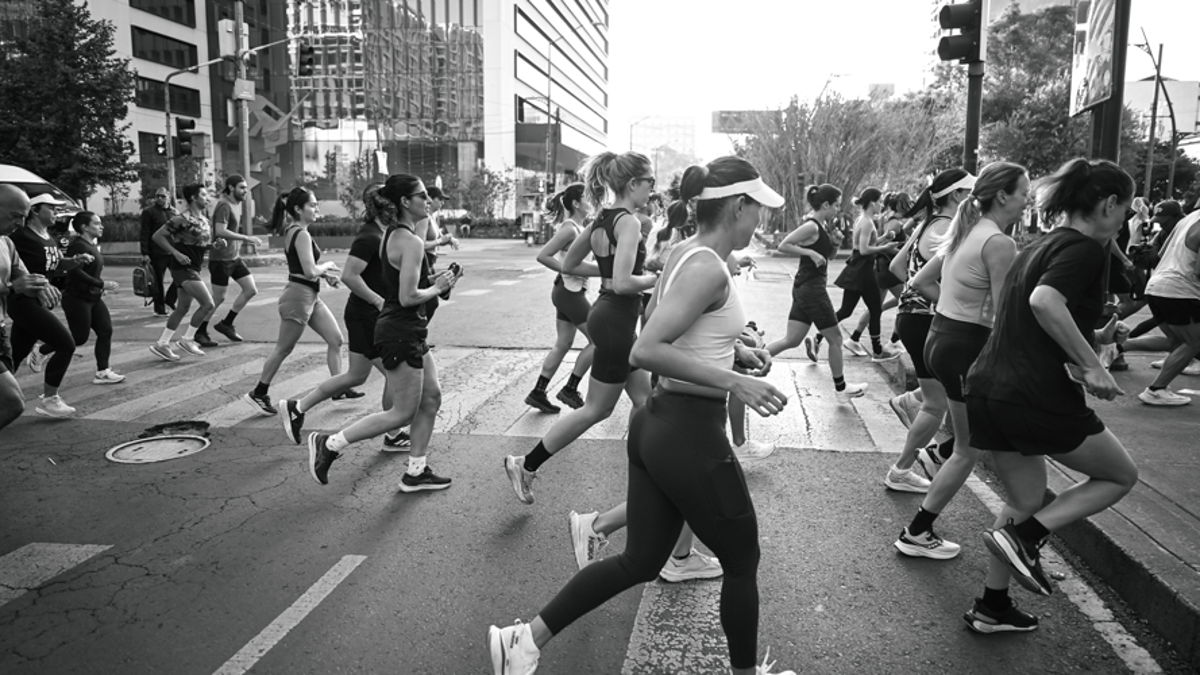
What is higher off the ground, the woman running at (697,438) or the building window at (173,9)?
the building window at (173,9)

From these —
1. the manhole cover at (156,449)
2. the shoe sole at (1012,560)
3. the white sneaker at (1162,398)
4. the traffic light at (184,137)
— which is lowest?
the manhole cover at (156,449)

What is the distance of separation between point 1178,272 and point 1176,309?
0.99 ft

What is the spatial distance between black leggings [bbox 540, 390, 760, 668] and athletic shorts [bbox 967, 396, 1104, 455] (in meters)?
1.24

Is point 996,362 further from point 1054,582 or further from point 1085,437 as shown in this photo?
point 1054,582

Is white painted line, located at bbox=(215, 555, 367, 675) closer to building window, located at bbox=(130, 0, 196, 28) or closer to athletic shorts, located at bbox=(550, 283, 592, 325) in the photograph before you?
athletic shorts, located at bbox=(550, 283, 592, 325)

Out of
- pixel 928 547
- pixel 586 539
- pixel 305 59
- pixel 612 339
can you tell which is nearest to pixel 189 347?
pixel 612 339

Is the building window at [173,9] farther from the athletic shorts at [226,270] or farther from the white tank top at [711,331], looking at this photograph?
the white tank top at [711,331]

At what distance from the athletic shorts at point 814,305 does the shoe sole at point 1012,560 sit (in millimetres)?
4132

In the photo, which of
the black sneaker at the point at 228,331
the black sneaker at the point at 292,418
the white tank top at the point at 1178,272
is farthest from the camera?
the black sneaker at the point at 228,331

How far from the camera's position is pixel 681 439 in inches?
100.0

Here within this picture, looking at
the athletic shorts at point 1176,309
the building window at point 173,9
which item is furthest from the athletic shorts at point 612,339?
the building window at point 173,9

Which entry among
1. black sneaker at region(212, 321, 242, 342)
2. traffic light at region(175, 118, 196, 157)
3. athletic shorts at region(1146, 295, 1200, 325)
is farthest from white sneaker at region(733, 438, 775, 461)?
traffic light at region(175, 118, 196, 157)

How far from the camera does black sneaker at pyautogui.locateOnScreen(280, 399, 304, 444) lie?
228 inches

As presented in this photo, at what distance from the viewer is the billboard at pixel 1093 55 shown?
→ 5.73m
